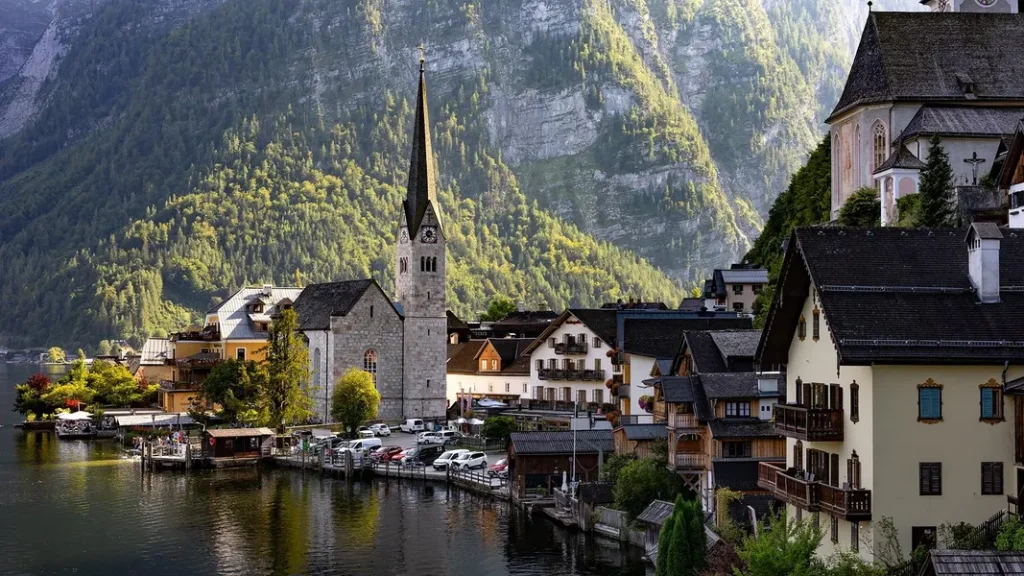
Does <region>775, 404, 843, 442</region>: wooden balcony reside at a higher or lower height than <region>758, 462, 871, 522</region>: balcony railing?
higher

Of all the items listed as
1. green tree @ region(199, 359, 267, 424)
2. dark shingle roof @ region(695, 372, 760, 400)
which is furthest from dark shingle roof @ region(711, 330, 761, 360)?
green tree @ region(199, 359, 267, 424)

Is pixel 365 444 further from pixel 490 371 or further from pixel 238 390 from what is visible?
pixel 490 371

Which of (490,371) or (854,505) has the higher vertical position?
(490,371)

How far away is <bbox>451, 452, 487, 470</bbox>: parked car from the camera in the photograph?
91963mm

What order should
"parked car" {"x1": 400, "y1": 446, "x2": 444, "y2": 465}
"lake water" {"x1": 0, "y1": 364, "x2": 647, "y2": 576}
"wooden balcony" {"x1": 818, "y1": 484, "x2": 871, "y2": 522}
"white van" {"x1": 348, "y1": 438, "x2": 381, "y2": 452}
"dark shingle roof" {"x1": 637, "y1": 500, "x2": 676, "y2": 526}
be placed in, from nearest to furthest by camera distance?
"wooden balcony" {"x1": 818, "y1": 484, "x2": 871, "y2": 522}
"dark shingle roof" {"x1": 637, "y1": 500, "x2": 676, "y2": 526}
"lake water" {"x1": 0, "y1": 364, "x2": 647, "y2": 576}
"parked car" {"x1": 400, "y1": 446, "x2": 444, "y2": 465}
"white van" {"x1": 348, "y1": 438, "x2": 381, "y2": 452}

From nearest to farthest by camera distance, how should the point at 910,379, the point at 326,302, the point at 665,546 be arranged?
the point at 910,379 < the point at 665,546 < the point at 326,302

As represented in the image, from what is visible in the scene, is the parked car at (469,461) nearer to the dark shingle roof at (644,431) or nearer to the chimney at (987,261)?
the dark shingle roof at (644,431)

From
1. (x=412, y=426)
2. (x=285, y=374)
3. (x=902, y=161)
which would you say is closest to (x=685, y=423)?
(x=902, y=161)

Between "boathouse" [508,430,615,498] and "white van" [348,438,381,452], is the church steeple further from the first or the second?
"boathouse" [508,430,615,498]

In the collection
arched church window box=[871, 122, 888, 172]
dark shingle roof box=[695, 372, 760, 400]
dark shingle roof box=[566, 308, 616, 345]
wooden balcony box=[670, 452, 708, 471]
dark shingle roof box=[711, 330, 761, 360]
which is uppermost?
arched church window box=[871, 122, 888, 172]

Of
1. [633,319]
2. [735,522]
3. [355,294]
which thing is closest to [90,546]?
[735,522]

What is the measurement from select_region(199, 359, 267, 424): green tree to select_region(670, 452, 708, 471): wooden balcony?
51017 mm

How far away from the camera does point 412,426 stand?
119m

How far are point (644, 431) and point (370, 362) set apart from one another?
57618mm
